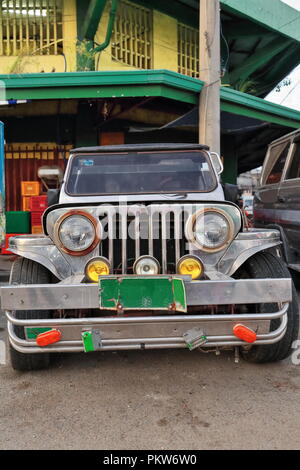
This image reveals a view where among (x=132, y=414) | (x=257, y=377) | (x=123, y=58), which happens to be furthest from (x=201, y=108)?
(x=132, y=414)

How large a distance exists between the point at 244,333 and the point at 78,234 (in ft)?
4.14

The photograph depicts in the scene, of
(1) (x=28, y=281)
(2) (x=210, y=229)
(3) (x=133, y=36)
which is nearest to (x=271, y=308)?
(2) (x=210, y=229)

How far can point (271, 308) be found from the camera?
2.65 m

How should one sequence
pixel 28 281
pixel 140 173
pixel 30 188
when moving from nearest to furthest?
pixel 28 281
pixel 140 173
pixel 30 188

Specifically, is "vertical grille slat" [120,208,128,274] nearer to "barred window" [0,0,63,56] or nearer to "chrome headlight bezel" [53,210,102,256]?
"chrome headlight bezel" [53,210,102,256]

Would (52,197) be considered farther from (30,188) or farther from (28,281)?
(30,188)

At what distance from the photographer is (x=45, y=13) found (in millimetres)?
8445

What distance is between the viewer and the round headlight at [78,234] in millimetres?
2631

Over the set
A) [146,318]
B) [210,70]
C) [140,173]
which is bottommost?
[146,318]

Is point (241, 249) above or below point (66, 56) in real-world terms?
below

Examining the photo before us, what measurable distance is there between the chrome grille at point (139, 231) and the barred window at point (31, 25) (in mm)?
7145

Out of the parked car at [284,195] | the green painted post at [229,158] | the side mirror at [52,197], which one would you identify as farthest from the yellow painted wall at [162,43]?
the side mirror at [52,197]

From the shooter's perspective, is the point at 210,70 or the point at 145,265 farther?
the point at 210,70
